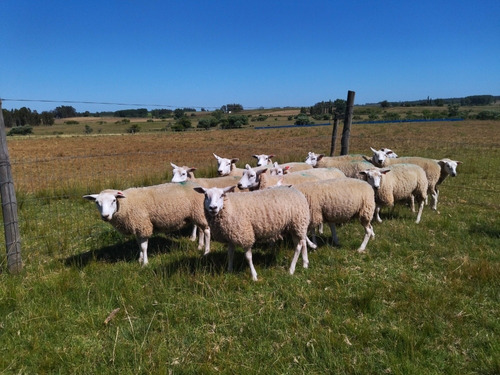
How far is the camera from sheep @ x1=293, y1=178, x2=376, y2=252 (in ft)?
20.0

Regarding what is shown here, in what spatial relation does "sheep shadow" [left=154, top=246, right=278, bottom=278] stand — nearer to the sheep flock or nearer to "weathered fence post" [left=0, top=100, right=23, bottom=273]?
the sheep flock

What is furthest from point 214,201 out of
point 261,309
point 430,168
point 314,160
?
point 430,168

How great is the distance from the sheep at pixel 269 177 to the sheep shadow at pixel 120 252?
1895 mm

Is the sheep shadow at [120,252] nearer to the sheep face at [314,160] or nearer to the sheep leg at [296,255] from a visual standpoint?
the sheep leg at [296,255]

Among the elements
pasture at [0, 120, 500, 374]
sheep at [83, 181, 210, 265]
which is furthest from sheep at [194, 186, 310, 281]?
sheep at [83, 181, 210, 265]

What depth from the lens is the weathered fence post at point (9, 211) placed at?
490cm

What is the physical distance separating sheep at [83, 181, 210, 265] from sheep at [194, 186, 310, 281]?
1.14 meters

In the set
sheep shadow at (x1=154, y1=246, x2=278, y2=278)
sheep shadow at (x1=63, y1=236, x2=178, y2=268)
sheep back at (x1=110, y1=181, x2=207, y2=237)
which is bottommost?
sheep shadow at (x1=63, y1=236, x2=178, y2=268)

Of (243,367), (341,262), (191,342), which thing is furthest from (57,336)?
(341,262)

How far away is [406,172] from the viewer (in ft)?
27.3

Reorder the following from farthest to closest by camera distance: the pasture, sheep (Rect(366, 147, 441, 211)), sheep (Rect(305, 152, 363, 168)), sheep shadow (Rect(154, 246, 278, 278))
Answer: sheep (Rect(305, 152, 363, 168)), sheep (Rect(366, 147, 441, 211)), sheep shadow (Rect(154, 246, 278, 278)), the pasture

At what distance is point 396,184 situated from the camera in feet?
26.4

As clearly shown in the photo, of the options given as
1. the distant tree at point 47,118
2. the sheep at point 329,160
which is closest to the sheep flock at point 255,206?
the sheep at point 329,160

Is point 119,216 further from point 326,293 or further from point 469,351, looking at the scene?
point 469,351
